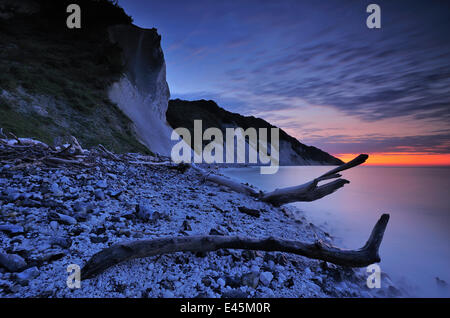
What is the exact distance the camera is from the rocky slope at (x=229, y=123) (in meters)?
43.7

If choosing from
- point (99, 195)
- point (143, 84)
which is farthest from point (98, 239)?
point (143, 84)

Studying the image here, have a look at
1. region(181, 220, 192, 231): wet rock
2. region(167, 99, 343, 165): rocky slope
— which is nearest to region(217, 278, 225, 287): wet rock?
region(181, 220, 192, 231): wet rock

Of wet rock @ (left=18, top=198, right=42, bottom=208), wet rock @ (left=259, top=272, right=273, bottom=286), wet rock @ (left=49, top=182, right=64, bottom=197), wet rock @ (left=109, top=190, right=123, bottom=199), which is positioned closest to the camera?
wet rock @ (left=259, top=272, right=273, bottom=286)

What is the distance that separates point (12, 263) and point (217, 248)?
175 cm

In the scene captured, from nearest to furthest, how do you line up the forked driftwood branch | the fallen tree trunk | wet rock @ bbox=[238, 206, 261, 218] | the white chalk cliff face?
the fallen tree trunk < the forked driftwood branch < wet rock @ bbox=[238, 206, 261, 218] < the white chalk cliff face

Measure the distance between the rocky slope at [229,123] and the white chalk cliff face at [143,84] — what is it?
1562 centimetres

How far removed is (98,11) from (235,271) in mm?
28362

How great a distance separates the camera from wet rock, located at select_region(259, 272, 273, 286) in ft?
6.53

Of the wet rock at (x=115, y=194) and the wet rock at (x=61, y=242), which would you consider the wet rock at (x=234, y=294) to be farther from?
the wet rock at (x=115, y=194)

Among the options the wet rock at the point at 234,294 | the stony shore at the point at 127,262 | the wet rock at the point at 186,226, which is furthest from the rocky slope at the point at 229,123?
the wet rock at the point at 234,294

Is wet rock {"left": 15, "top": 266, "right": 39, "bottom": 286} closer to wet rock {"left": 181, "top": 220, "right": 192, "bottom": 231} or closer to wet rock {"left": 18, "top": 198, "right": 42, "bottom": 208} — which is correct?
wet rock {"left": 18, "top": 198, "right": 42, "bottom": 208}

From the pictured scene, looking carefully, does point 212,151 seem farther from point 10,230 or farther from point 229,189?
point 10,230

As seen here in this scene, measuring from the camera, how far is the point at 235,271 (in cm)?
212
